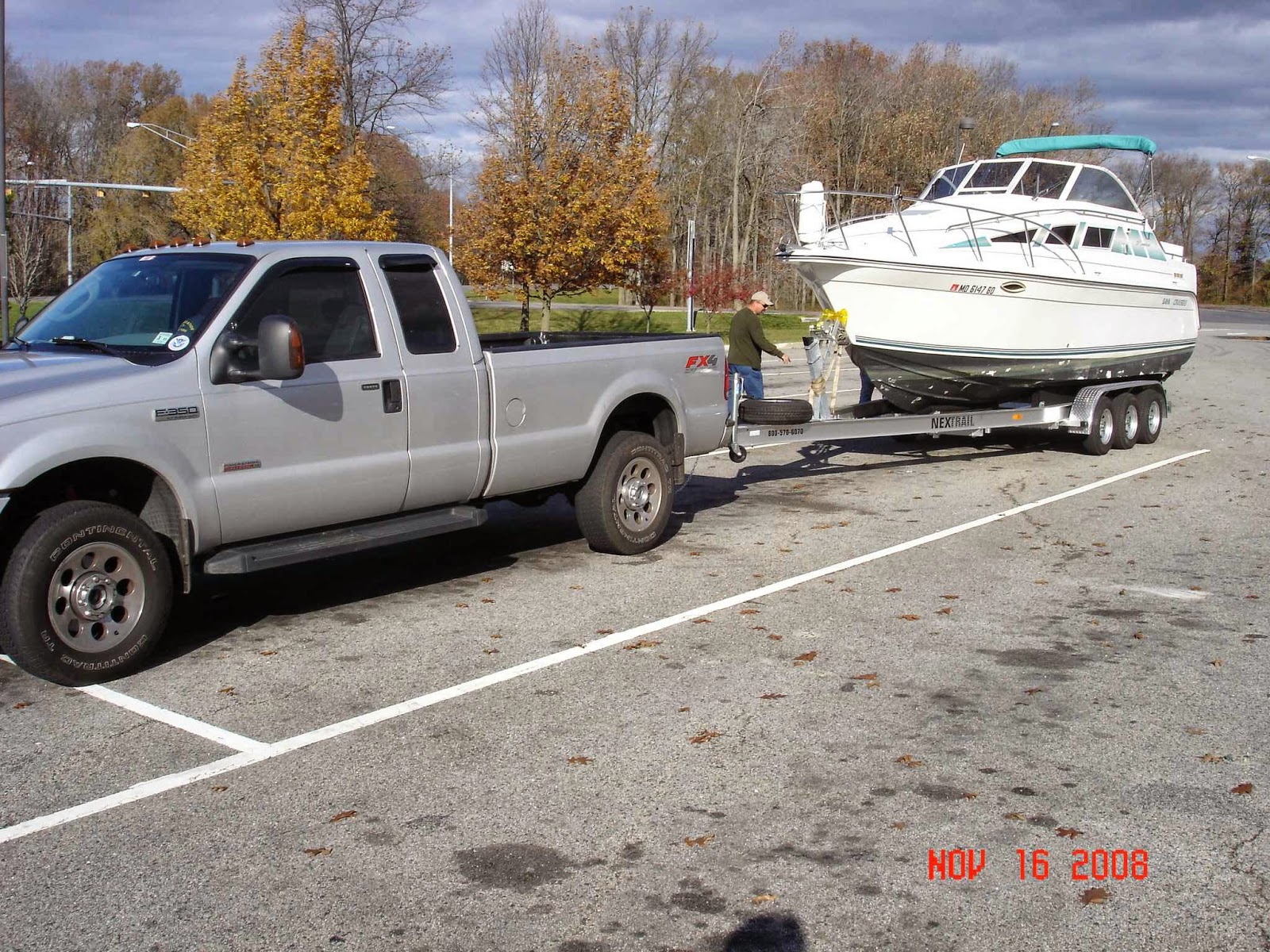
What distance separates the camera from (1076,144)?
1680 centimetres

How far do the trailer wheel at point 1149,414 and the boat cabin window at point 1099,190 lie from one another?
2420 mm

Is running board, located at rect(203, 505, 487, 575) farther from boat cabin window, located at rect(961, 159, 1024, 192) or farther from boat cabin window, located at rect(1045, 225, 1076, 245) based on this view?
boat cabin window, located at rect(961, 159, 1024, 192)

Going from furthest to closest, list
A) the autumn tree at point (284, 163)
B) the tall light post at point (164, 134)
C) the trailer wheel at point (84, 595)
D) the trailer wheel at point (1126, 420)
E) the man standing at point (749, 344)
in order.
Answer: the tall light post at point (164, 134)
the autumn tree at point (284, 163)
the trailer wheel at point (1126, 420)
the man standing at point (749, 344)
the trailer wheel at point (84, 595)

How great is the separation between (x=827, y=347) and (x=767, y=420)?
381cm

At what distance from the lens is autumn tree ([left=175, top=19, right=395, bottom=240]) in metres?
23.9

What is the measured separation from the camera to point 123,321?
6.83 meters

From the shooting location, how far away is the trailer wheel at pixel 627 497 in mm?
8867

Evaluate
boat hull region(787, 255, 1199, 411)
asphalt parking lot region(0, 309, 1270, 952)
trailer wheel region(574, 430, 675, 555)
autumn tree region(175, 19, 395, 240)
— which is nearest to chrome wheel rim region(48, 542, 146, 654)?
asphalt parking lot region(0, 309, 1270, 952)

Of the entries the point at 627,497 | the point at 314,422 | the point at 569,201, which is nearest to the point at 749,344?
the point at 627,497

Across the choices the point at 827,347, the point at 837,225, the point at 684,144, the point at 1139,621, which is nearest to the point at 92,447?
the point at 1139,621

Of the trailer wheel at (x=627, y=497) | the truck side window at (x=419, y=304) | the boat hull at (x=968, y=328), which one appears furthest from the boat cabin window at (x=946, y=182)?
the truck side window at (x=419, y=304)
